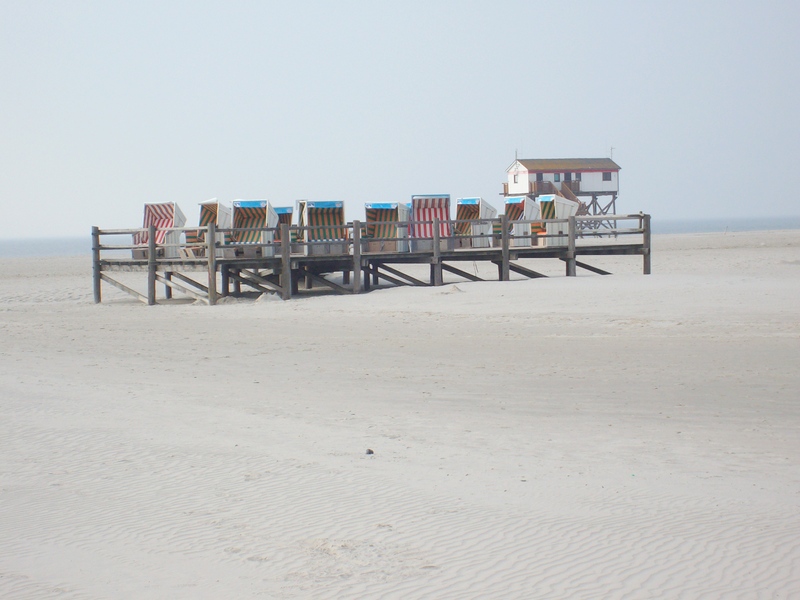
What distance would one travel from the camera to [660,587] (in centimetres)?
427

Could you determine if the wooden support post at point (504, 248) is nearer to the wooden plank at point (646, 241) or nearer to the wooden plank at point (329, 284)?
the wooden plank at point (646, 241)

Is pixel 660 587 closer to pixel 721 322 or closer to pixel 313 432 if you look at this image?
pixel 313 432

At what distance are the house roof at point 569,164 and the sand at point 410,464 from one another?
54.4 meters

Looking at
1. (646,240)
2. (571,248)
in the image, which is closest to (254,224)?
(571,248)

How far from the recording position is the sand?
14.9 ft

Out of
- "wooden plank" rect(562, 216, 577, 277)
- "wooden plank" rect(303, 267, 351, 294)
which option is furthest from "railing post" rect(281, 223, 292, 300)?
"wooden plank" rect(562, 216, 577, 277)

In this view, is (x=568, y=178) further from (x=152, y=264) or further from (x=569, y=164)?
(x=152, y=264)

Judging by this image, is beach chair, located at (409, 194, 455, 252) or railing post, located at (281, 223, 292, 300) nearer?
railing post, located at (281, 223, 292, 300)

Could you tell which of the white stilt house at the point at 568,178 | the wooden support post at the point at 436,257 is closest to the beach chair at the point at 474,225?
the wooden support post at the point at 436,257

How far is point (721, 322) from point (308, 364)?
669 cm

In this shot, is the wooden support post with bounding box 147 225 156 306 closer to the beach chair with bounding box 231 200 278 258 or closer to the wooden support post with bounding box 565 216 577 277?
the beach chair with bounding box 231 200 278 258

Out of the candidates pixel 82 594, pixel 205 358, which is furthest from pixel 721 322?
pixel 82 594

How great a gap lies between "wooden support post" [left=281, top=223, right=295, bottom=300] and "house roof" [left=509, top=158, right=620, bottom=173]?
4885 cm

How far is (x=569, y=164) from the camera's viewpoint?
69.6 metres
